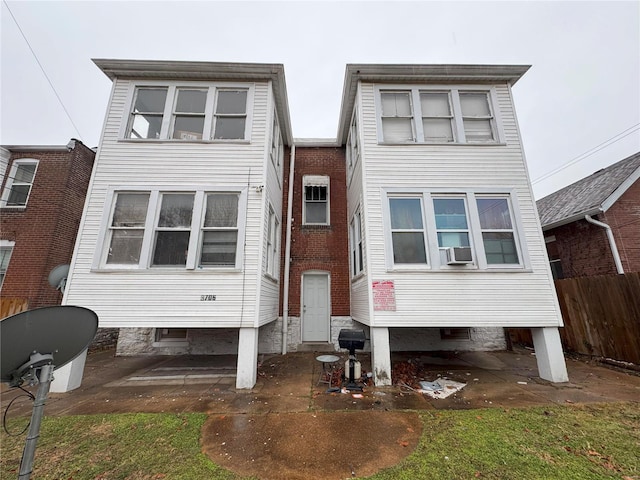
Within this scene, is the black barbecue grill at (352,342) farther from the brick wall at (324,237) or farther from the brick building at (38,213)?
the brick building at (38,213)

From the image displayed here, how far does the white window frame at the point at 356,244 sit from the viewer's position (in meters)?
7.41

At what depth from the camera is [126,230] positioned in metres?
5.86

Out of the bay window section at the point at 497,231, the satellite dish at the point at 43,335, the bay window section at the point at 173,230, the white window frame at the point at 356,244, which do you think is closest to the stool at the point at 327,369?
the white window frame at the point at 356,244

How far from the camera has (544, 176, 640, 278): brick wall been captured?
8516 millimetres

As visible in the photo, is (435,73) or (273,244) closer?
(435,73)

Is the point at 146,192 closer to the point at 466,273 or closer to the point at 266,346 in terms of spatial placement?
the point at 266,346

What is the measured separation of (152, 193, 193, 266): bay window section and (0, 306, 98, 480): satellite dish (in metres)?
3.63

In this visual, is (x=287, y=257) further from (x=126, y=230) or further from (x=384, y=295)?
(x=126, y=230)

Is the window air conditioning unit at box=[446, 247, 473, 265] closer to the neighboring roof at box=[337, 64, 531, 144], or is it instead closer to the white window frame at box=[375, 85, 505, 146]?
the white window frame at box=[375, 85, 505, 146]

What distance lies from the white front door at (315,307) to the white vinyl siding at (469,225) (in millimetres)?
1861

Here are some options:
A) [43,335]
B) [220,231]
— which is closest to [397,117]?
[220,231]

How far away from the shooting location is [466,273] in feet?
19.0

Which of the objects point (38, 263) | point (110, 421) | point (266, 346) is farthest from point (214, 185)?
point (38, 263)

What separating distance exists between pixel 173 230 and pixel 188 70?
172 inches
